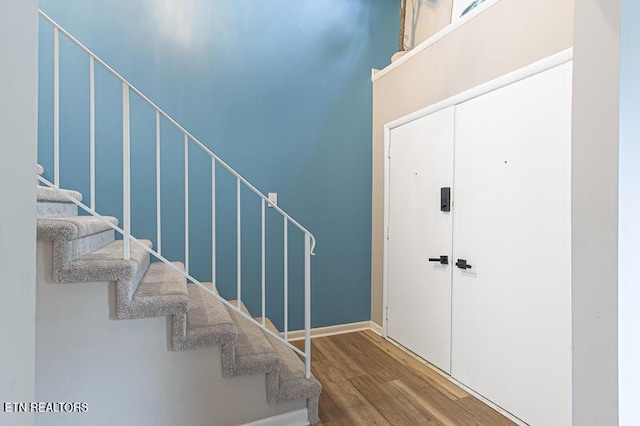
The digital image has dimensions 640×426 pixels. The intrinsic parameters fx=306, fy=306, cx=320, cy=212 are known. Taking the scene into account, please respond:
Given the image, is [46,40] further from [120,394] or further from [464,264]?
[464,264]

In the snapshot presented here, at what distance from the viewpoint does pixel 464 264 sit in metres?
2.13

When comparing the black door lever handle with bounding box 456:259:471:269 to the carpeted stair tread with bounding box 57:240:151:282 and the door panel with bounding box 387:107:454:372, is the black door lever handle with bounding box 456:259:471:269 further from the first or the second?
the carpeted stair tread with bounding box 57:240:151:282

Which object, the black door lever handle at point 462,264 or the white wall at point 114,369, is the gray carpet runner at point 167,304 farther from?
the black door lever handle at point 462,264

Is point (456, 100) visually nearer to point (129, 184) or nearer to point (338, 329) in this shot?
point (129, 184)

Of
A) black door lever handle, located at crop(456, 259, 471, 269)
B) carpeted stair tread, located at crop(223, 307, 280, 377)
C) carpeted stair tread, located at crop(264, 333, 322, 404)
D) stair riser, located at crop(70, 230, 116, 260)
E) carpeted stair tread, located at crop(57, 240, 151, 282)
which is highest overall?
stair riser, located at crop(70, 230, 116, 260)

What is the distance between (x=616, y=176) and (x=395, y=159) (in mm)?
2079

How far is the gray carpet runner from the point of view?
4.47ft

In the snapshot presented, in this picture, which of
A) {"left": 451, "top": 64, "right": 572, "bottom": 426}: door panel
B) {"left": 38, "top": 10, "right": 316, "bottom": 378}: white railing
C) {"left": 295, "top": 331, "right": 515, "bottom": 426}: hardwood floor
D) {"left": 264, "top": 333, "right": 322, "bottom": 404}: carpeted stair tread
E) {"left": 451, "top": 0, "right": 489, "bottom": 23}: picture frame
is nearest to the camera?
{"left": 38, "top": 10, "right": 316, "bottom": 378}: white railing

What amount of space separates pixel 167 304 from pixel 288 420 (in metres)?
0.95

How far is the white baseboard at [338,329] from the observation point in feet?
9.49

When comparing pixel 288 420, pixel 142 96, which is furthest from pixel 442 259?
pixel 142 96

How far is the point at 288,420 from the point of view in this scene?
1.74 metres

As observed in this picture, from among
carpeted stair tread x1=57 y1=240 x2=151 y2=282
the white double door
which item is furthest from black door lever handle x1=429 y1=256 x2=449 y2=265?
carpeted stair tread x1=57 y1=240 x2=151 y2=282

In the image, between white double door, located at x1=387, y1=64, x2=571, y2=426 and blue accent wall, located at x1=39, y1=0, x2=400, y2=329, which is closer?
white double door, located at x1=387, y1=64, x2=571, y2=426
